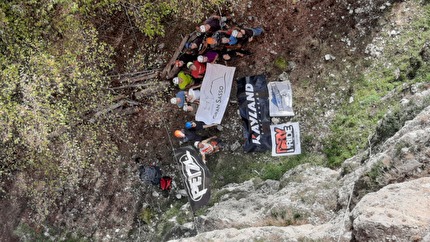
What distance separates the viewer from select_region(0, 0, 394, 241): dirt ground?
10609mm

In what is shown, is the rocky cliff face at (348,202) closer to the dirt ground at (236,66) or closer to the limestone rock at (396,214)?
the limestone rock at (396,214)

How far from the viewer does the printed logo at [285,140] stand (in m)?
10.5

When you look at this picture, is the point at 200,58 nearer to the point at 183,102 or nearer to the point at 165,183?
the point at 183,102

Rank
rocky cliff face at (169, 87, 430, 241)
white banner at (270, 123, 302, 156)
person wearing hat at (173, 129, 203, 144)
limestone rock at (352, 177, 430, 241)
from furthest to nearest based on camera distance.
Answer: person wearing hat at (173, 129, 203, 144) → white banner at (270, 123, 302, 156) → rocky cliff face at (169, 87, 430, 241) → limestone rock at (352, 177, 430, 241)

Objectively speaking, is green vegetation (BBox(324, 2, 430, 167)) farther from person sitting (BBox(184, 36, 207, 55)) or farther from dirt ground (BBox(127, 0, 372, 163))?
person sitting (BBox(184, 36, 207, 55))

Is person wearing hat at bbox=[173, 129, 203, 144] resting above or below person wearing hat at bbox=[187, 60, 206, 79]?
below

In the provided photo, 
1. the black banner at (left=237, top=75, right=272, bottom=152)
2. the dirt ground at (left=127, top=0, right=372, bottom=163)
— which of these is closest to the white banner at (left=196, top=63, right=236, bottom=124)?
the dirt ground at (left=127, top=0, right=372, bottom=163)

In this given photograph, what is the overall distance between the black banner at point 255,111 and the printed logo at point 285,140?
24cm

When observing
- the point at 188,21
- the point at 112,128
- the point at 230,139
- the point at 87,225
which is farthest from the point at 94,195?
the point at 188,21

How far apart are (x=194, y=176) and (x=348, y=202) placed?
15.2 feet

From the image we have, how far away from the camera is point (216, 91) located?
11.2 metres

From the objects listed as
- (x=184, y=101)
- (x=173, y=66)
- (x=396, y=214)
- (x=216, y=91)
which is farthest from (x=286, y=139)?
(x=396, y=214)

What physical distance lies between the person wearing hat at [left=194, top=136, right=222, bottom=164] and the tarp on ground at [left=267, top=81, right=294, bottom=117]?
5.56 feet

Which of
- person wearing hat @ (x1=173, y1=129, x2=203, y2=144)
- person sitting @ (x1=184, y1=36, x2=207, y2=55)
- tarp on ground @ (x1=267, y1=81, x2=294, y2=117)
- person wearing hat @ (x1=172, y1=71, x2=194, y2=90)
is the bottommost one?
person wearing hat @ (x1=173, y1=129, x2=203, y2=144)
